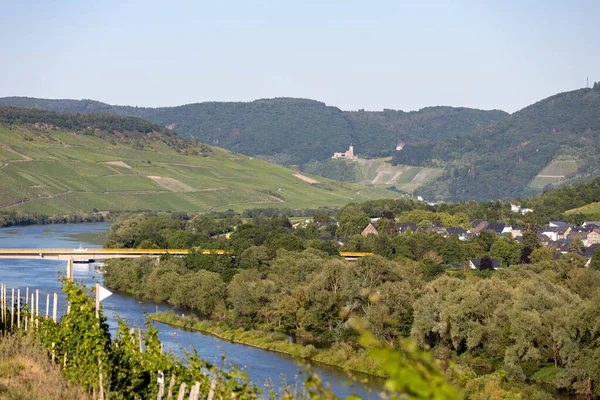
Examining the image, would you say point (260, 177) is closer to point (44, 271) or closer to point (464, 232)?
point (464, 232)

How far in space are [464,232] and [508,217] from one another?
15.3m

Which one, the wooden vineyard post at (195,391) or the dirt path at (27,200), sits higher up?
the wooden vineyard post at (195,391)

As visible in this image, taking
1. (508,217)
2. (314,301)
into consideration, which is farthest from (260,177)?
(314,301)

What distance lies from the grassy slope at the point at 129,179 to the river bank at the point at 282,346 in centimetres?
8323

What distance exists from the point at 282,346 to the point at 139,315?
8.58 m

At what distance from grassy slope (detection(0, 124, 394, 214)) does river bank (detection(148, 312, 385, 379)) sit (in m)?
83.2

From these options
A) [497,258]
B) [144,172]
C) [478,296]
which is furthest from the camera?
[144,172]

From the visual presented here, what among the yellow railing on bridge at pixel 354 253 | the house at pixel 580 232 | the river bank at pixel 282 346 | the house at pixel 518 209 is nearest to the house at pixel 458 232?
the house at pixel 580 232

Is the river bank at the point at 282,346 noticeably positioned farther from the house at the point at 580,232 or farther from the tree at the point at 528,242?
the house at the point at 580,232

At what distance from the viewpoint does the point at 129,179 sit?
512 feet

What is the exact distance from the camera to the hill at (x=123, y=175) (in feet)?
456

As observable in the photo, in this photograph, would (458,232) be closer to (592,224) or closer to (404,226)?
(404,226)

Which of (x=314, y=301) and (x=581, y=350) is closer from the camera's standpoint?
(x=581, y=350)

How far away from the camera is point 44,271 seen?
204 ft
